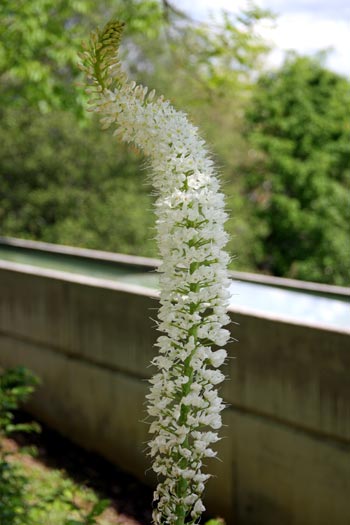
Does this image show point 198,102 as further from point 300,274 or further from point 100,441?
point 300,274

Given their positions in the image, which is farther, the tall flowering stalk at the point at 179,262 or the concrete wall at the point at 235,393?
the concrete wall at the point at 235,393

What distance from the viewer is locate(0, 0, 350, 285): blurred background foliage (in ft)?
56.1

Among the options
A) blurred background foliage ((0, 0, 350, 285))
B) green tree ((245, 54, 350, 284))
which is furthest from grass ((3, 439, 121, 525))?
green tree ((245, 54, 350, 284))

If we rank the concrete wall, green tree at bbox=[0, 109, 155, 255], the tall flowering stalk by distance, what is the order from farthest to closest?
green tree at bbox=[0, 109, 155, 255]
the concrete wall
the tall flowering stalk

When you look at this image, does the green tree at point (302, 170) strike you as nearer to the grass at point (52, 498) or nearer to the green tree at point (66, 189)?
the green tree at point (66, 189)

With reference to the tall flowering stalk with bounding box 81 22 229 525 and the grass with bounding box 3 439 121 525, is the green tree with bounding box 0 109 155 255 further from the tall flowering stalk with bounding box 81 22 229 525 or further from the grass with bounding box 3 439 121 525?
the tall flowering stalk with bounding box 81 22 229 525

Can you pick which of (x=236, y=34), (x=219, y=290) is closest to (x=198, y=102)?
(x=236, y=34)

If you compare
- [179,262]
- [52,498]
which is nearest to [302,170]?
[52,498]

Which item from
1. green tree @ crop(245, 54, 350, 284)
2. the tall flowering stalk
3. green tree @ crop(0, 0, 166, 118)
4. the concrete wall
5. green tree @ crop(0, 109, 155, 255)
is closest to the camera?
the tall flowering stalk

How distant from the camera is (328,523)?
5844 mm

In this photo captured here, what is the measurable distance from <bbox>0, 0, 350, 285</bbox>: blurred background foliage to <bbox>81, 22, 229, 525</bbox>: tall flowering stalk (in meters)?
12.0

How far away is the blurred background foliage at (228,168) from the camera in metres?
17.1

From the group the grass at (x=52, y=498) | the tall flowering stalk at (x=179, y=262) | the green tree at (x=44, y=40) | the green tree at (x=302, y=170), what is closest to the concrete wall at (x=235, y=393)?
the grass at (x=52, y=498)

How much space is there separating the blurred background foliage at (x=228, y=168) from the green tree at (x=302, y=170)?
0.09 ft
